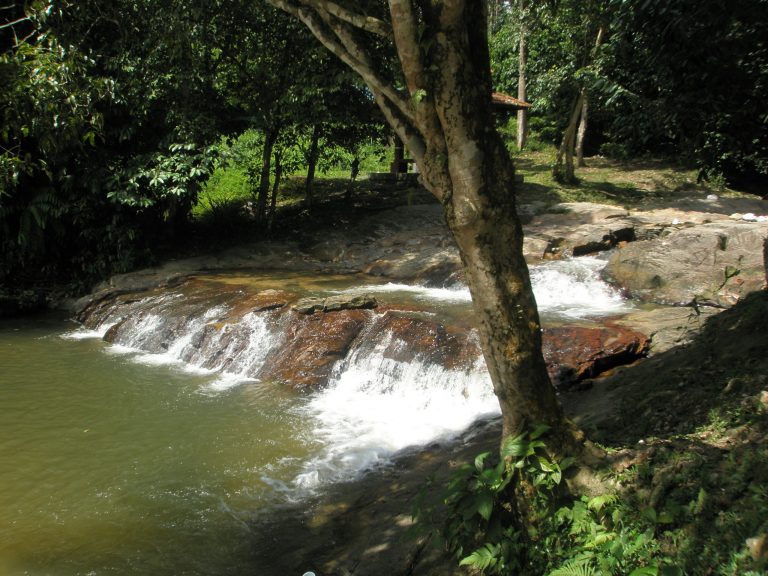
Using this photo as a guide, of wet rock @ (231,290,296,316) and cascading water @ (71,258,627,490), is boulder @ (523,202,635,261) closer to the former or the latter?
cascading water @ (71,258,627,490)

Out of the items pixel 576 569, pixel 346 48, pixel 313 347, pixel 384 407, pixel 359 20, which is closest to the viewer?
pixel 576 569

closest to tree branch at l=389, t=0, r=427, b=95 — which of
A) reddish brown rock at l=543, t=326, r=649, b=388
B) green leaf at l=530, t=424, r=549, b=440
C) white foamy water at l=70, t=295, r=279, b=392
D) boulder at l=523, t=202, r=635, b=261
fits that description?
green leaf at l=530, t=424, r=549, b=440

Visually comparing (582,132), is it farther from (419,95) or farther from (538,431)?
(538,431)

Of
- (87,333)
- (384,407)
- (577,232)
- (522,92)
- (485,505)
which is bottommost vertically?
(384,407)

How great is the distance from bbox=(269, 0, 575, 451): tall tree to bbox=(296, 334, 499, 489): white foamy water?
2.74 m

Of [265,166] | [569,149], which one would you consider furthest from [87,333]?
[569,149]

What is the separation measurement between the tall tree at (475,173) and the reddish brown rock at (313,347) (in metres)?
4.69

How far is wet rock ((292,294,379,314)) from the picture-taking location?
28.9 feet

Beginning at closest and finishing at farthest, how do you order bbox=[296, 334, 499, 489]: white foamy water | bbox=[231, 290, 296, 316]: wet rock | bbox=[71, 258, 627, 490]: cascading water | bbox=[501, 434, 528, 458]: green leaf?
bbox=[501, 434, 528, 458]: green leaf < bbox=[296, 334, 499, 489]: white foamy water < bbox=[71, 258, 627, 490]: cascading water < bbox=[231, 290, 296, 316]: wet rock

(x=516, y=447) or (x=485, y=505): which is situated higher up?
(x=516, y=447)

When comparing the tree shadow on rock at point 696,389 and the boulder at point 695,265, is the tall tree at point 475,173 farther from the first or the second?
the boulder at point 695,265

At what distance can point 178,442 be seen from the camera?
248 inches

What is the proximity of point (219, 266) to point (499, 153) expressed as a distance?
1049 cm

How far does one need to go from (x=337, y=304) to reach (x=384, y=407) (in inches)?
84.4
